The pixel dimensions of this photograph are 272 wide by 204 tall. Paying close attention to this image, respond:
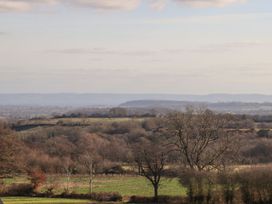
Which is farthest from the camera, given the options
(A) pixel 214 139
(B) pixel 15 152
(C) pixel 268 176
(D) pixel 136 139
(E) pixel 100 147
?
(D) pixel 136 139

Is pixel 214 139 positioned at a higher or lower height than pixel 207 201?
higher

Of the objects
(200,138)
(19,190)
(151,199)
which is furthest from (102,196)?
(200,138)

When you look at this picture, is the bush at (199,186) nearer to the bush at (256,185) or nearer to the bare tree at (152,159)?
the bush at (256,185)

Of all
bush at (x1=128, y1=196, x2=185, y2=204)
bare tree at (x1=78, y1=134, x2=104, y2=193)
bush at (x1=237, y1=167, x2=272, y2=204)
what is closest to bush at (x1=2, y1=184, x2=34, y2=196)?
bush at (x1=128, y1=196, x2=185, y2=204)

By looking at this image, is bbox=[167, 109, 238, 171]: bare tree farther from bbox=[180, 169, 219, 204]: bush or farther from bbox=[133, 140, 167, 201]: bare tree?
bbox=[180, 169, 219, 204]: bush

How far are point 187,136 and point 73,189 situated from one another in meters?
14.4

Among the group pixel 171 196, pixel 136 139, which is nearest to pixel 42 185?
pixel 171 196

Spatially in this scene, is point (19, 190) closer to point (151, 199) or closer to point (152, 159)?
point (152, 159)

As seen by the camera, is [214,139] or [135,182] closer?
[214,139]

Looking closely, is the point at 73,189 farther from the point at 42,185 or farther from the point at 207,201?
the point at 207,201

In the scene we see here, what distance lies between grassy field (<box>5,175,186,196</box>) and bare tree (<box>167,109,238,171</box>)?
4.16m

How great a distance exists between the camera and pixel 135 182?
242 ft

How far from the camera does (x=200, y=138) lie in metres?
65.3

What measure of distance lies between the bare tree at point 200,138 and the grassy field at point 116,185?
4161mm
